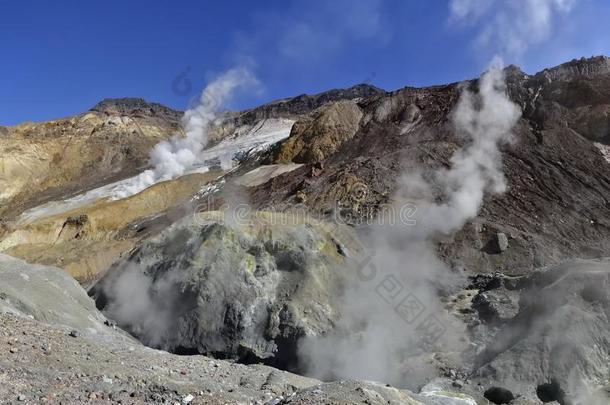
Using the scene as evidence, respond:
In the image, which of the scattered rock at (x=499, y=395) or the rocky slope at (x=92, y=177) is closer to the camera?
the scattered rock at (x=499, y=395)

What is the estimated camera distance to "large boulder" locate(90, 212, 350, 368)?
18.4 m

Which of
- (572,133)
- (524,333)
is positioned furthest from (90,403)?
(572,133)

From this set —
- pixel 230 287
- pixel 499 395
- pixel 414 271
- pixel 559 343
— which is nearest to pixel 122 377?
pixel 499 395

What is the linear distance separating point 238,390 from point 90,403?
3.22 m

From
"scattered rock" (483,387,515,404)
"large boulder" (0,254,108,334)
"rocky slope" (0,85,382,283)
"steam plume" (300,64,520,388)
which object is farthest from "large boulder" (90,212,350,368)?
"rocky slope" (0,85,382,283)

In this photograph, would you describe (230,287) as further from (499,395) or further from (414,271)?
(499,395)

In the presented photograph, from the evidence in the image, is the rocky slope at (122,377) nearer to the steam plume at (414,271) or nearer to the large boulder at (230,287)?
the steam plume at (414,271)

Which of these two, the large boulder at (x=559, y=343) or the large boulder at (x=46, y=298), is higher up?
the large boulder at (x=46, y=298)

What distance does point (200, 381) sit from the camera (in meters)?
11.2

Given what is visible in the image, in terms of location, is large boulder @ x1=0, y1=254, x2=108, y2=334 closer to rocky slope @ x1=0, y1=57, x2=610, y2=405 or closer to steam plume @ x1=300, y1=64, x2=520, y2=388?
rocky slope @ x1=0, y1=57, x2=610, y2=405

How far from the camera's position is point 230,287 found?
19.5 m

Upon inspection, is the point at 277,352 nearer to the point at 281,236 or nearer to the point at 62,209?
the point at 281,236

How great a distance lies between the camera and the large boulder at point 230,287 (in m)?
18.4

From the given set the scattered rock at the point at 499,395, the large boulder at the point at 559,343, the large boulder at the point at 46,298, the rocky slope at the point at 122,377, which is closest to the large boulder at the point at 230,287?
the large boulder at the point at 46,298
